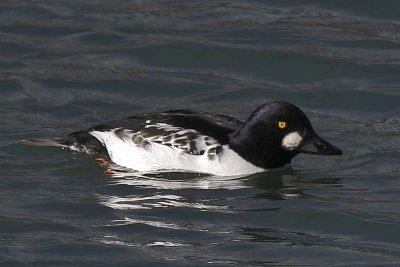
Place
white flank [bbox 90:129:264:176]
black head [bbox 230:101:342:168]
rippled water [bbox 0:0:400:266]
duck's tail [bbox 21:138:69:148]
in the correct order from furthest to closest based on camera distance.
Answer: duck's tail [bbox 21:138:69:148], white flank [bbox 90:129:264:176], black head [bbox 230:101:342:168], rippled water [bbox 0:0:400:266]

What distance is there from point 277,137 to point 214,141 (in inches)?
24.9

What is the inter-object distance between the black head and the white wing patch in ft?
0.42

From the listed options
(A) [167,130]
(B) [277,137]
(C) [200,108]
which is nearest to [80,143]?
(A) [167,130]

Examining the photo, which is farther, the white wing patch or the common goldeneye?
the white wing patch

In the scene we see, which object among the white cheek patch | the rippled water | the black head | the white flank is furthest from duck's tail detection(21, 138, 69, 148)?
the white cheek patch

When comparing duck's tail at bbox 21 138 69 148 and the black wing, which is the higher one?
the black wing

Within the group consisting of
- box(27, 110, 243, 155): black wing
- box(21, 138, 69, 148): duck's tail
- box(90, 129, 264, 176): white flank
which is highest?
box(27, 110, 243, 155): black wing

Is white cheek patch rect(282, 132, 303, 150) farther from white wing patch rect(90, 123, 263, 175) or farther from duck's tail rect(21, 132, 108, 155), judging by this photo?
duck's tail rect(21, 132, 108, 155)

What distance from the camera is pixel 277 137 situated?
15109 mm

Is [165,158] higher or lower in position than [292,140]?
lower

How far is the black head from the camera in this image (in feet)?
49.2

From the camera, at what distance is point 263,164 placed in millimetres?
15328

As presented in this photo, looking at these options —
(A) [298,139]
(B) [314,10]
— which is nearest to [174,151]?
(A) [298,139]

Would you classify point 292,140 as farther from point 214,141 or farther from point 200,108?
point 200,108
